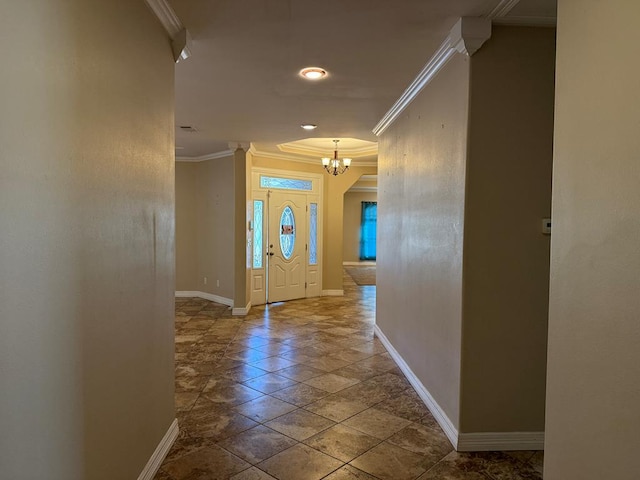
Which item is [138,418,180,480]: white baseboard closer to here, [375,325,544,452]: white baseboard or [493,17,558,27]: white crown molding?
[375,325,544,452]: white baseboard

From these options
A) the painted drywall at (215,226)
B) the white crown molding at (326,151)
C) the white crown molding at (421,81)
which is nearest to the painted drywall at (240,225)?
the painted drywall at (215,226)

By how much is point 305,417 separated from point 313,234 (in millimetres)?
5316

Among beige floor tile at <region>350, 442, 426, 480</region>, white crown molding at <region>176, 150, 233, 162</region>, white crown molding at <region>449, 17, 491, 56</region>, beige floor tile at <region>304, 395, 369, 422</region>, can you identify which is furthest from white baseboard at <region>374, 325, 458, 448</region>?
white crown molding at <region>176, 150, 233, 162</region>

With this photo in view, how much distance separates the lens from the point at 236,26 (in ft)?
8.43

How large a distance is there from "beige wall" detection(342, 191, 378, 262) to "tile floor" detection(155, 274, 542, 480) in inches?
361

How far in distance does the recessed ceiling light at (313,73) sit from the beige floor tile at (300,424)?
2604 millimetres

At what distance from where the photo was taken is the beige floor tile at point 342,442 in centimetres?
263

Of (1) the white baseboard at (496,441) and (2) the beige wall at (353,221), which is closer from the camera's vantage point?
(1) the white baseboard at (496,441)

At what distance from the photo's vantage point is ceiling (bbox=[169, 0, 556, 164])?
235 centimetres

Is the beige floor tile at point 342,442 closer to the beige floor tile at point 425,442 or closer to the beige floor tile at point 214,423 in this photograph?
the beige floor tile at point 425,442

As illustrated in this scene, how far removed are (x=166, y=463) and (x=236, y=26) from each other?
2.64 meters

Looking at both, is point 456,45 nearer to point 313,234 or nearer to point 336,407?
point 336,407

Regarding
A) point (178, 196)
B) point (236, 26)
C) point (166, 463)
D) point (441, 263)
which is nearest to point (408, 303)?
point (441, 263)

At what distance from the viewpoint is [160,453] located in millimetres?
2477
